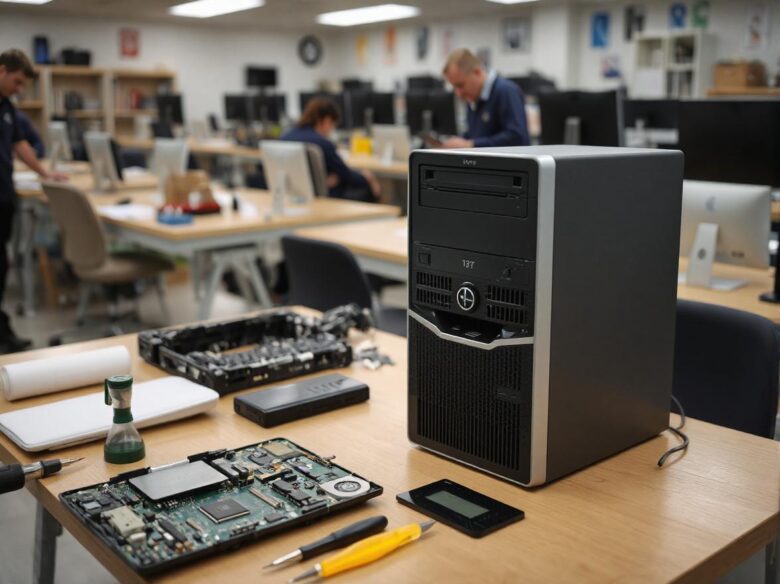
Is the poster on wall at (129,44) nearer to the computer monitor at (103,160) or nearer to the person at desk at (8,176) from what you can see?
the computer monitor at (103,160)

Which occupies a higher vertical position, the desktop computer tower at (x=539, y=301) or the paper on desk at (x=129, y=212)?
the desktop computer tower at (x=539, y=301)

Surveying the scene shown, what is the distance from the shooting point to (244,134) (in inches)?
353

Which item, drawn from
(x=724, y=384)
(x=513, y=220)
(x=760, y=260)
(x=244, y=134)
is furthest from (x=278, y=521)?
(x=244, y=134)

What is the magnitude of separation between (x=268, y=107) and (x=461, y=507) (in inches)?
354

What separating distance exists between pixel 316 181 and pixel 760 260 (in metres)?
2.74

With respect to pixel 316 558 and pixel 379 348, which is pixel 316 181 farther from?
pixel 316 558

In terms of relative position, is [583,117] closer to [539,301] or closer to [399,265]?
[399,265]

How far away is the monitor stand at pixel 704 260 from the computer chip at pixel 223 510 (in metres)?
1.68

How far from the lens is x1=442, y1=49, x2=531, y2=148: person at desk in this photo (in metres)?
4.31

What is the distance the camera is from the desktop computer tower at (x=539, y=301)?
0.94 metres

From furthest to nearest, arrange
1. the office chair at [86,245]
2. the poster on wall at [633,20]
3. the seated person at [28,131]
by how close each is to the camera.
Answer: the poster on wall at [633,20]
the seated person at [28,131]
the office chair at [86,245]

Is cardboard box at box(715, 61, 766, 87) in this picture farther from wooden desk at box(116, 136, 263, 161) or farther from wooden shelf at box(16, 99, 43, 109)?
wooden shelf at box(16, 99, 43, 109)

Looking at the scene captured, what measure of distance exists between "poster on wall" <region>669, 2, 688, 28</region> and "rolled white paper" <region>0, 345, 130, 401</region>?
31.8 feet

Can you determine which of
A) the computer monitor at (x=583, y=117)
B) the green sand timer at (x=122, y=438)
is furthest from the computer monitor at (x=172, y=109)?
the green sand timer at (x=122, y=438)
